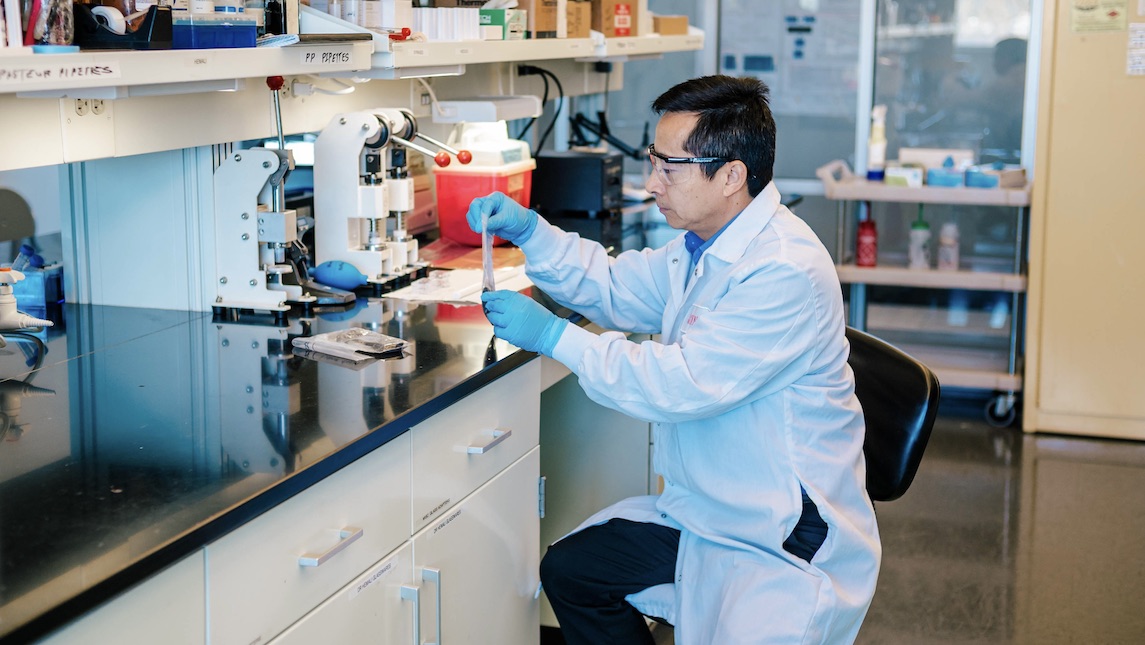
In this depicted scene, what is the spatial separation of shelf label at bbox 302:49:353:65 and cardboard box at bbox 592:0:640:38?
1529 mm

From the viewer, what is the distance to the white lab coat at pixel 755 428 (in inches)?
70.9

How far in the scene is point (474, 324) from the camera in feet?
7.35

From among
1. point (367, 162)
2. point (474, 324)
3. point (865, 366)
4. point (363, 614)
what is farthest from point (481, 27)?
point (363, 614)

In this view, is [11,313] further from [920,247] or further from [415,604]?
[920,247]

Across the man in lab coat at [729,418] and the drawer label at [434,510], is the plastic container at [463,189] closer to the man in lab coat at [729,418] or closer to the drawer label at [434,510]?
the man in lab coat at [729,418]

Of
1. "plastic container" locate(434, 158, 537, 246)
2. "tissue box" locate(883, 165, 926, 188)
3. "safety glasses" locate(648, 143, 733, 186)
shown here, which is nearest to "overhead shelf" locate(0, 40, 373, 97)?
"safety glasses" locate(648, 143, 733, 186)

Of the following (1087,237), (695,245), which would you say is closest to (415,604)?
(695,245)

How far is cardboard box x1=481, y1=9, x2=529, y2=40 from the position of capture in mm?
2605

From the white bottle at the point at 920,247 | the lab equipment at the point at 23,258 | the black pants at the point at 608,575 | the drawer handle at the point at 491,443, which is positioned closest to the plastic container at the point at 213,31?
the drawer handle at the point at 491,443

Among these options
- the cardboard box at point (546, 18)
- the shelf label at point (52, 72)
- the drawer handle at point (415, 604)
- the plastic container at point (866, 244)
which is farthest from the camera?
the plastic container at point (866, 244)

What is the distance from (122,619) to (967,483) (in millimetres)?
3207

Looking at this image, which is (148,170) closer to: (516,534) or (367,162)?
(367,162)

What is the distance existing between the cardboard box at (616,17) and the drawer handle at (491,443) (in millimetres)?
1703

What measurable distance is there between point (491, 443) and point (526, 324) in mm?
241
